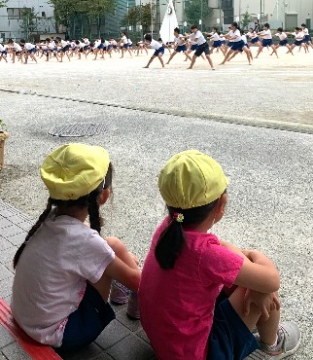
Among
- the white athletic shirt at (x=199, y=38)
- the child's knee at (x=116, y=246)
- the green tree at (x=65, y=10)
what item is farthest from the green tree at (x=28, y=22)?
the child's knee at (x=116, y=246)

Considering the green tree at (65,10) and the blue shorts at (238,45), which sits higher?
the green tree at (65,10)

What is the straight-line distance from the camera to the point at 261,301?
191 centimetres

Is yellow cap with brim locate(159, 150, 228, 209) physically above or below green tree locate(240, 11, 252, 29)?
below

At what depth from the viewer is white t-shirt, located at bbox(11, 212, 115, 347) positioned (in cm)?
198

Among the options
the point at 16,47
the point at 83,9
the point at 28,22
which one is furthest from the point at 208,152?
the point at 28,22

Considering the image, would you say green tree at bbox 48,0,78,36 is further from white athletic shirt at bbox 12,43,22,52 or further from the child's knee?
the child's knee

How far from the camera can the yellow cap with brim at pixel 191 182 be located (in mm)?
1753

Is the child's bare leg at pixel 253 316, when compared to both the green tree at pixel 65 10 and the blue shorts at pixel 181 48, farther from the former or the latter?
the green tree at pixel 65 10

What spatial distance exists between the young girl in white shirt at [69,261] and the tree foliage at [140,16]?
49.5 m

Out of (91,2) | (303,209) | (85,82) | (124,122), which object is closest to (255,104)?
(124,122)

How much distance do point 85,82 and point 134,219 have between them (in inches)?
406

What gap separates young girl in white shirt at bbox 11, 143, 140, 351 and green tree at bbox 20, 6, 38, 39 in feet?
190

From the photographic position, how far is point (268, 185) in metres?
4.45

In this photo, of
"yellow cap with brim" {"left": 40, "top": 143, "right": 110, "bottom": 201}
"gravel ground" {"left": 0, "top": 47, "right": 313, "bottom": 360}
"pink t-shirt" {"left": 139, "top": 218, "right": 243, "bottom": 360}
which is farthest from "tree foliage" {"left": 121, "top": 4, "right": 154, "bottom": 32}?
"pink t-shirt" {"left": 139, "top": 218, "right": 243, "bottom": 360}
